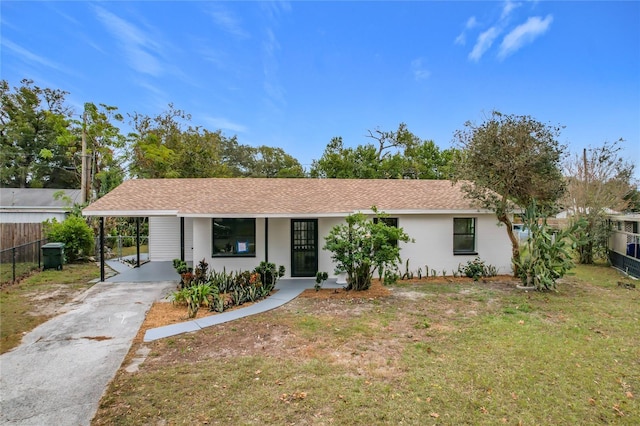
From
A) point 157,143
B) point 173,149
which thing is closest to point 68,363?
point 157,143

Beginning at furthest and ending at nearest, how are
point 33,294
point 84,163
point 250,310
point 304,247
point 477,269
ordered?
1. point 84,163
2. point 477,269
3. point 304,247
4. point 33,294
5. point 250,310

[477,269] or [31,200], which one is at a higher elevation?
[31,200]

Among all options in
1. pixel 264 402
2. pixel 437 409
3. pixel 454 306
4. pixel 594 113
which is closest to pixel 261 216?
pixel 454 306

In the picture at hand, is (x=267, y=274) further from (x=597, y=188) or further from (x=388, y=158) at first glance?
(x=388, y=158)

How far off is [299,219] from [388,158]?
21404mm

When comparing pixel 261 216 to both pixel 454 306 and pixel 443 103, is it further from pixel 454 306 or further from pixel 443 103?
pixel 443 103

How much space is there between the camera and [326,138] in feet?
100

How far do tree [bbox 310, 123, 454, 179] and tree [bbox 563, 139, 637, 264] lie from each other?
10702 millimetres

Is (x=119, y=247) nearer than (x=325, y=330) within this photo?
No

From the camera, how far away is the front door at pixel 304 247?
11.0 metres

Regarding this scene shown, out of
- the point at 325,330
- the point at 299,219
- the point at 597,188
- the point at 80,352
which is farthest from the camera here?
the point at 597,188

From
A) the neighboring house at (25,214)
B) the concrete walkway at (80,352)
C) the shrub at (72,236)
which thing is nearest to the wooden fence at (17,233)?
the neighboring house at (25,214)

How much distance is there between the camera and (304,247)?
1108 centimetres

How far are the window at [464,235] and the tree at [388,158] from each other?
16.6 meters
